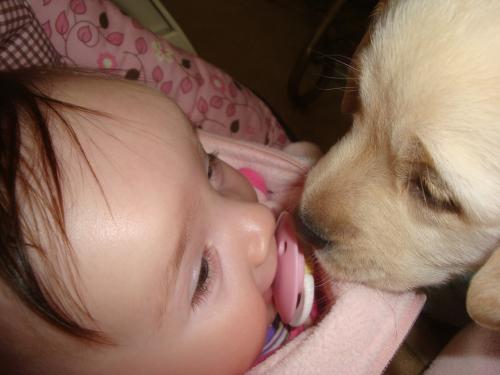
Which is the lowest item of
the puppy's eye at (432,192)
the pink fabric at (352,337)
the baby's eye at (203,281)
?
the pink fabric at (352,337)

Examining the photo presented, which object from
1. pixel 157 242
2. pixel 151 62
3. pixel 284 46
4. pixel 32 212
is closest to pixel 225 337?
pixel 157 242

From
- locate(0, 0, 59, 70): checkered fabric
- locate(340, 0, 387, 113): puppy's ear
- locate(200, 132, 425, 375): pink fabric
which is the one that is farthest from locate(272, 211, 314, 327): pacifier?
locate(0, 0, 59, 70): checkered fabric

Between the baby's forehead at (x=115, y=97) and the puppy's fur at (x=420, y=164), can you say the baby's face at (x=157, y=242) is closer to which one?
the baby's forehead at (x=115, y=97)

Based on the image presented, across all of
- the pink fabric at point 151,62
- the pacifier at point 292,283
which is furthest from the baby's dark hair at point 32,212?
the pink fabric at point 151,62

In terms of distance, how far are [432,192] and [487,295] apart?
0.23 m

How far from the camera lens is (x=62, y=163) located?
0.76m

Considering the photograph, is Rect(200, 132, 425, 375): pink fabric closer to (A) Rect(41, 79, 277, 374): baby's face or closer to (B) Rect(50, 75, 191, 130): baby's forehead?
(A) Rect(41, 79, 277, 374): baby's face

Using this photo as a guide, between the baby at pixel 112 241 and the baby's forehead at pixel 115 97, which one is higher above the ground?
the baby's forehead at pixel 115 97

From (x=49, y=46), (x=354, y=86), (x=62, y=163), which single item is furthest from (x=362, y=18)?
(x=62, y=163)

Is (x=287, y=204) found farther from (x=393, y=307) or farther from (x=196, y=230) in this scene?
(x=196, y=230)

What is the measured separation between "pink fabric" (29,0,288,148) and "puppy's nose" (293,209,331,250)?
71 centimetres

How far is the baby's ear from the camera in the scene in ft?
2.78

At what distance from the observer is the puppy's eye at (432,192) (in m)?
0.84

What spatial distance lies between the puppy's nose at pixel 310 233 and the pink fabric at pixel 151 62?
0.71m
